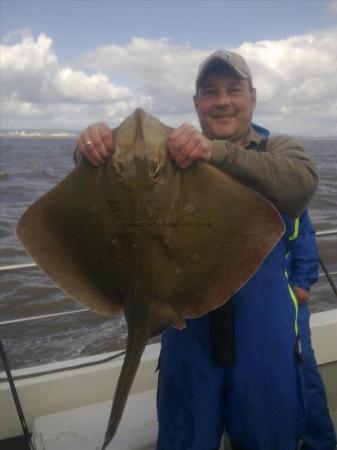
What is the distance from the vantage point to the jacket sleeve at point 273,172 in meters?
2.15

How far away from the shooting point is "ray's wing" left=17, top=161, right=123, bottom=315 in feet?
6.89

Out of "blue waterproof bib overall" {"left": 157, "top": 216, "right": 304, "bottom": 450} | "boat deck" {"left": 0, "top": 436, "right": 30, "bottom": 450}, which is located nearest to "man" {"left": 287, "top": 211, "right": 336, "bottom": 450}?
"blue waterproof bib overall" {"left": 157, "top": 216, "right": 304, "bottom": 450}

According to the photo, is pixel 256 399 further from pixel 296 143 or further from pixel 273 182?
pixel 296 143

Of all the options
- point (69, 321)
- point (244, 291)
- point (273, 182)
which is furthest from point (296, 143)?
point (69, 321)

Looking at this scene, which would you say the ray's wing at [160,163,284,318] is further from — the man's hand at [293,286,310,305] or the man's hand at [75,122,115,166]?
the man's hand at [293,286,310,305]

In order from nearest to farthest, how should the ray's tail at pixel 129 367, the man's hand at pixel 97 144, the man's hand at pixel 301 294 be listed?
the ray's tail at pixel 129 367, the man's hand at pixel 97 144, the man's hand at pixel 301 294

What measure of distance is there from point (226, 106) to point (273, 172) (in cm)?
67

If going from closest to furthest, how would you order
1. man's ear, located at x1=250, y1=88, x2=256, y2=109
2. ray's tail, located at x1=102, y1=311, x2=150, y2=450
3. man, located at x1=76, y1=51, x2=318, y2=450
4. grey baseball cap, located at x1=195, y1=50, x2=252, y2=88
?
ray's tail, located at x1=102, y1=311, x2=150, y2=450 → man, located at x1=76, y1=51, x2=318, y2=450 → grey baseball cap, located at x1=195, y1=50, x2=252, y2=88 → man's ear, located at x1=250, y1=88, x2=256, y2=109

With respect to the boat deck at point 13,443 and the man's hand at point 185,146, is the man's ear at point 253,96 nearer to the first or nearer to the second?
the man's hand at point 185,146

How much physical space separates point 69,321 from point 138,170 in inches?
248

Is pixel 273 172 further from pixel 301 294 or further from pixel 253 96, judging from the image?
pixel 301 294

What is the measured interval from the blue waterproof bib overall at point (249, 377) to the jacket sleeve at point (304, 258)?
1.58 feet

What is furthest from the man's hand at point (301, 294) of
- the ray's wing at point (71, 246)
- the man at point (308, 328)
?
the ray's wing at point (71, 246)

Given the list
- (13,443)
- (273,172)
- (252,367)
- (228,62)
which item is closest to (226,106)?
(228,62)
